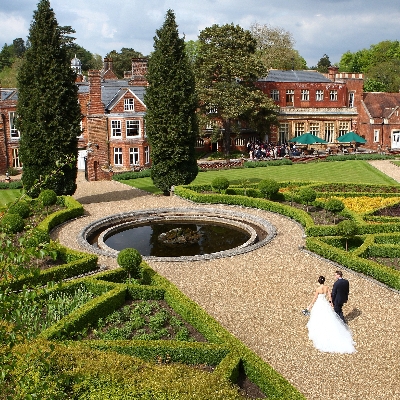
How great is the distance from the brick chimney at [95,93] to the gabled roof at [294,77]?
2034 cm

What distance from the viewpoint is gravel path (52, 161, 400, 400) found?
33.8 ft

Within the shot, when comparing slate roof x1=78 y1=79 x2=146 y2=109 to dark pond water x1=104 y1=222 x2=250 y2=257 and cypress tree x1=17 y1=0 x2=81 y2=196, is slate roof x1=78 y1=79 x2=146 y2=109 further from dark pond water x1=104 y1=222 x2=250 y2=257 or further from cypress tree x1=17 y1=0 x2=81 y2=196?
dark pond water x1=104 y1=222 x2=250 y2=257

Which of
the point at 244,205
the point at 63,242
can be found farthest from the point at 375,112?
the point at 63,242

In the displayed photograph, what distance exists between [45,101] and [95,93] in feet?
43.1

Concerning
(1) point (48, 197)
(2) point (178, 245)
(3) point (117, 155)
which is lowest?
(2) point (178, 245)

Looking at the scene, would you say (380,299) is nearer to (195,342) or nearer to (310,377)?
(310,377)

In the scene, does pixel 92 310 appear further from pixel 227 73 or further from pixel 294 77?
pixel 294 77

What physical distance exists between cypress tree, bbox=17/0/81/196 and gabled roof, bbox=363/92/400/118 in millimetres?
36883

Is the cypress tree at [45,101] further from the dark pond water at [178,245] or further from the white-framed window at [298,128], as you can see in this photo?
the white-framed window at [298,128]

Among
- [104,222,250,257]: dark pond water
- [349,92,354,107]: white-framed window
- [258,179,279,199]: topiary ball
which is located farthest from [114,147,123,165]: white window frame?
[349,92,354,107]: white-framed window

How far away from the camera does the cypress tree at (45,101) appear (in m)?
25.5

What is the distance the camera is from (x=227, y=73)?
144 feet

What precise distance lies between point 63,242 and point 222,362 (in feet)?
39.6

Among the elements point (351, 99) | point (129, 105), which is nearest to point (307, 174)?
point (129, 105)
